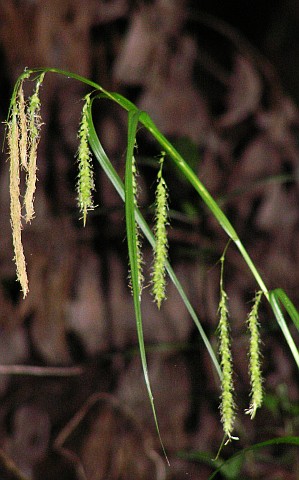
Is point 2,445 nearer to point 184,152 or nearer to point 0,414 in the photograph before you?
point 0,414

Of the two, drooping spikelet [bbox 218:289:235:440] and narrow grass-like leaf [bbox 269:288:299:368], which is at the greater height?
narrow grass-like leaf [bbox 269:288:299:368]

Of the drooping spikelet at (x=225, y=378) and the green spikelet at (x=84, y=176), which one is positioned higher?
the green spikelet at (x=84, y=176)

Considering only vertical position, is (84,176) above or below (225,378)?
above

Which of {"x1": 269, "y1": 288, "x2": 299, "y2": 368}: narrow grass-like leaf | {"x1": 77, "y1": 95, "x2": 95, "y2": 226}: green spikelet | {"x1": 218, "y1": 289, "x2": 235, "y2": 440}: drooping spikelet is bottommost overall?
{"x1": 218, "y1": 289, "x2": 235, "y2": 440}: drooping spikelet

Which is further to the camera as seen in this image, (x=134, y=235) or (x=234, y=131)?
(x=234, y=131)

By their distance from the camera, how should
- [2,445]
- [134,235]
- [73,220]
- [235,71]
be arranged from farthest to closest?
1. [235,71]
2. [73,220]
3. [2,445]
4. [134,235]

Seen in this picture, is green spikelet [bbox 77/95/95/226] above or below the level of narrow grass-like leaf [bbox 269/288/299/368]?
above

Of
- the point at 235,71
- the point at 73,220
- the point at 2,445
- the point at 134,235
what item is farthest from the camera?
the point at 235,71

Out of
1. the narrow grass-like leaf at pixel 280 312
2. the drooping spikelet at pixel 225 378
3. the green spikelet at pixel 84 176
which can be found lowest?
the drooping spikelet at pixel 225 378

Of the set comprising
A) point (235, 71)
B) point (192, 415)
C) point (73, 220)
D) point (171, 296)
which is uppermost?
point (235, 71)

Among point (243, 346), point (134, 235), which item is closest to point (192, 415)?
point (243, 346)

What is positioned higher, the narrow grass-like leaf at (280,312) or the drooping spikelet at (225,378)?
the narrow grass-like leaf at (280,312)
